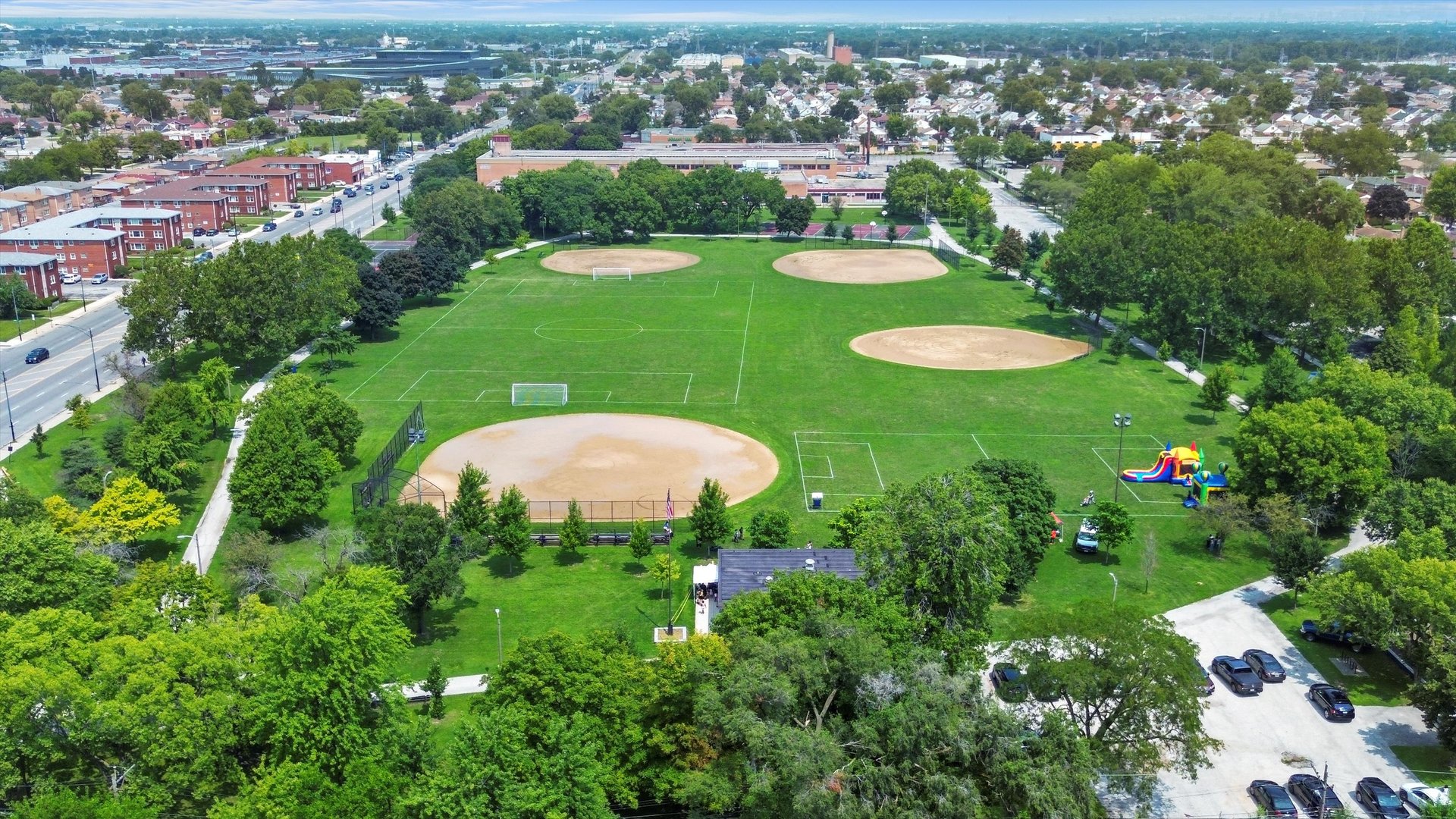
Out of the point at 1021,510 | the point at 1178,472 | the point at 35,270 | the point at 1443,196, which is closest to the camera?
the point at 1021,510

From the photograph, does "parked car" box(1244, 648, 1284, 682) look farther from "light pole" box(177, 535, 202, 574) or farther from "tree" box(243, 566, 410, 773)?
"light pole" box(177, 535, 202, 574)

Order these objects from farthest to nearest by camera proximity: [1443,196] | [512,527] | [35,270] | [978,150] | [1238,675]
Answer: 1. [978,150]
2. [1443,196]
3. [35,270]
4. [512,527]
5. [1238,675]

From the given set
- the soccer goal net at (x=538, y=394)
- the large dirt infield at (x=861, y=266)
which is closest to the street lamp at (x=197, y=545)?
the soccer goal net at (x=538, y=394)

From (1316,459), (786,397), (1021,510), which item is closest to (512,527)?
(1021,510)

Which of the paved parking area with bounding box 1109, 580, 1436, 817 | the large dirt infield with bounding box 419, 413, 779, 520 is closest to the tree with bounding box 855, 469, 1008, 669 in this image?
the paved parking area with bounding box 1109, 580, 1436, 817

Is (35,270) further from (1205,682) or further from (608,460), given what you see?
(1205,682)

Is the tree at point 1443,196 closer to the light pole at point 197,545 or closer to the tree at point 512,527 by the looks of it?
the tree at point 512,527
